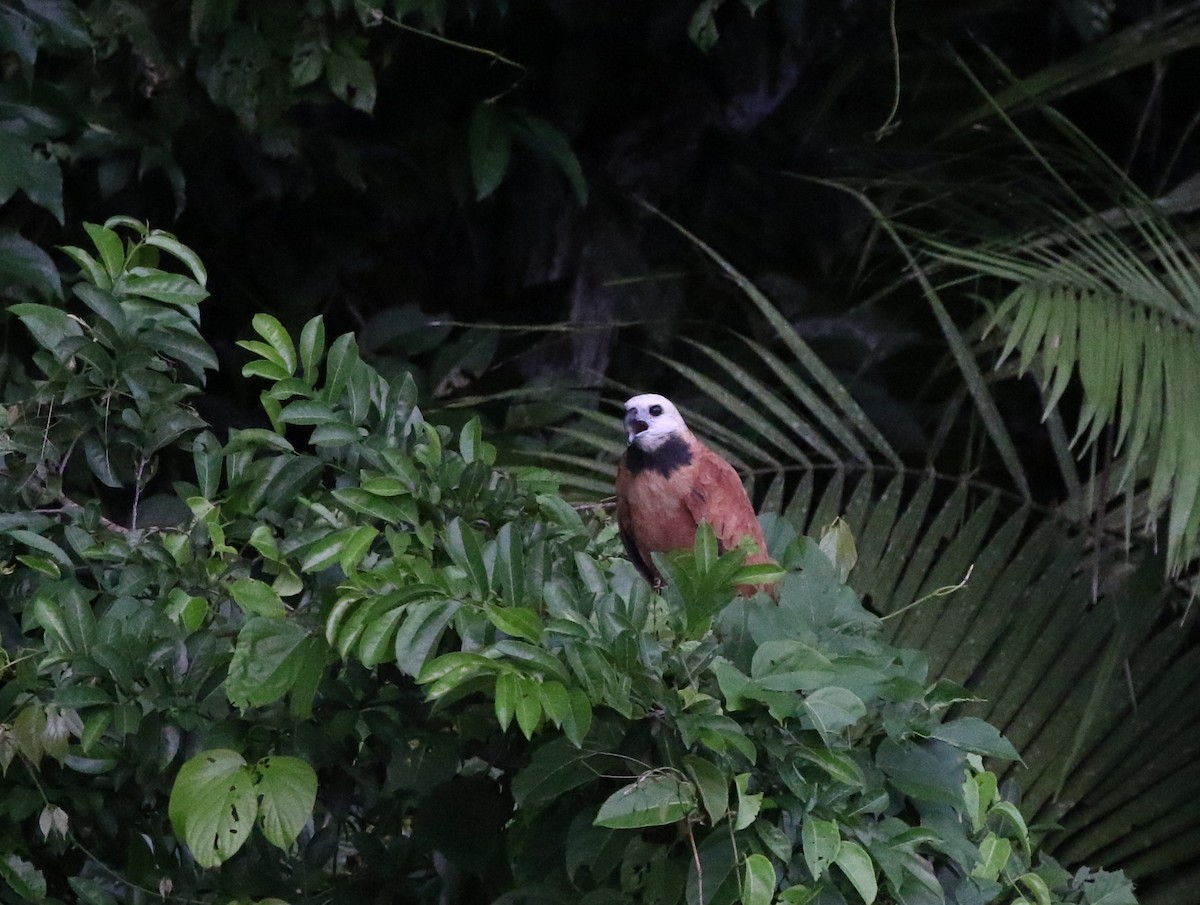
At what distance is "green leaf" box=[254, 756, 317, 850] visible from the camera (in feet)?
3.82

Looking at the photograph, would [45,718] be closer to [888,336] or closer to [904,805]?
[904,805]

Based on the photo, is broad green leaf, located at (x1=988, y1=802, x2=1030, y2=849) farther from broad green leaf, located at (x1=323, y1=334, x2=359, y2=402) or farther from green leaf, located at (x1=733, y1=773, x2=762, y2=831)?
broad green leaf, located at (x1=323, y1=334, x2=359, y2=402)

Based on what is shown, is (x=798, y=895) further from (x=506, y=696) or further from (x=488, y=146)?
(x=488, y=146)

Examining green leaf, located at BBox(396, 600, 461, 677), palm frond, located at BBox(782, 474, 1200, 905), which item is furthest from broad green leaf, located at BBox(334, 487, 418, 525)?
palm frond, located at BBox(782, 474, 1200, 905)

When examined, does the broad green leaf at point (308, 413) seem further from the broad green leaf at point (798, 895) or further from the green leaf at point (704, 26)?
the green leaf at point (704, 26)

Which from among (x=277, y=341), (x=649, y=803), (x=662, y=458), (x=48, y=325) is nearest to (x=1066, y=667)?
(x=662, y=458)

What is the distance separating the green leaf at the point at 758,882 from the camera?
1094 mm

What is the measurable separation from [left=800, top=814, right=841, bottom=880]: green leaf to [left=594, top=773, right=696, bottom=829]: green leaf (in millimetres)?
101

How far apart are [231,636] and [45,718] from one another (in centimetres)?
20

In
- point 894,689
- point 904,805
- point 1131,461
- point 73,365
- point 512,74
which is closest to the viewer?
point 894,689

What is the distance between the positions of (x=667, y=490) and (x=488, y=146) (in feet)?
3.87

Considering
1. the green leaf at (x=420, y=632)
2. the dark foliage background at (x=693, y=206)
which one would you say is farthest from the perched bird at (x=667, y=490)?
the green leaf at (x=420, y=632)

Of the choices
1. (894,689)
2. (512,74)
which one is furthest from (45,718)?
(512,74)

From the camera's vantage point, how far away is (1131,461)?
200cm
